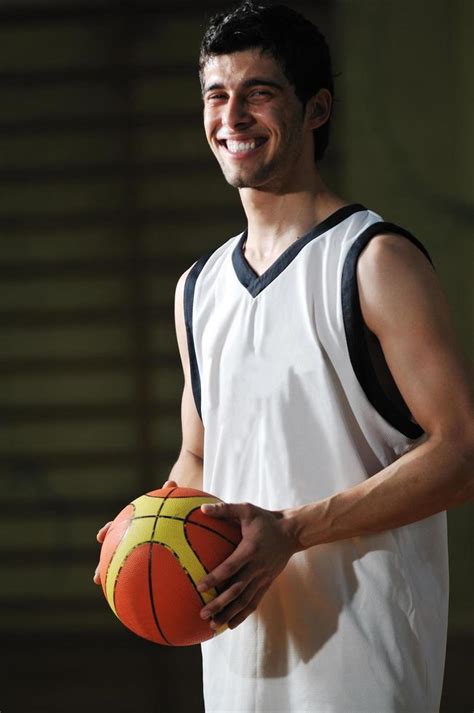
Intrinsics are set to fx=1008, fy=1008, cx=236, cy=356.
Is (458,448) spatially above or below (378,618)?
above

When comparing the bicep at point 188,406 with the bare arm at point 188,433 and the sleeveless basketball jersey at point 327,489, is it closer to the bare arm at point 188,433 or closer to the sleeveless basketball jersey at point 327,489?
the bare arm at point 188,433

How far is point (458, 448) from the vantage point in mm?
1527

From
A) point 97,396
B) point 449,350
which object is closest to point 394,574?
point 449,350

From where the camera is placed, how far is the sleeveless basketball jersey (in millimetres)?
1604

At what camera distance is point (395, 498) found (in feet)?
5.05

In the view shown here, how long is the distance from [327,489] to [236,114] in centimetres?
65

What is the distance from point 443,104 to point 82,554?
2.24 meters

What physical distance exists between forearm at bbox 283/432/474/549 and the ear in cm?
63

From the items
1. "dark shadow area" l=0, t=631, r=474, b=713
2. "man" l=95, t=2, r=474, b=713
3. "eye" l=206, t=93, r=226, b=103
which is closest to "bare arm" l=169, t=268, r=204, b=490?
"man" l=95, t=2, r=474, b=713

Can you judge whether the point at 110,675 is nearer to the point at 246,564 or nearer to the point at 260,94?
the point at 246,564

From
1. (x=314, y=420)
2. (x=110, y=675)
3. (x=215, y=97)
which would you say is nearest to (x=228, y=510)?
(x=314, y=420)

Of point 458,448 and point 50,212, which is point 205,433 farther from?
point 50,212

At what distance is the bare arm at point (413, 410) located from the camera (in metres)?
1.52

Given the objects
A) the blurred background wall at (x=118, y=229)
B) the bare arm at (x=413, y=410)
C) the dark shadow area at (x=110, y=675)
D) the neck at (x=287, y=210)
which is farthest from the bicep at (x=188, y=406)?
the blurred background wall at (x=118, y=229)
